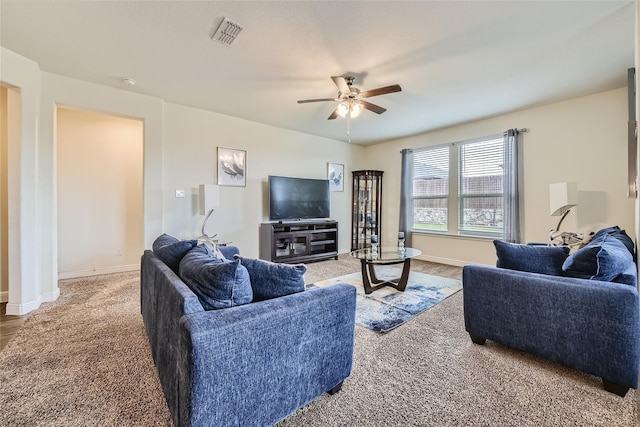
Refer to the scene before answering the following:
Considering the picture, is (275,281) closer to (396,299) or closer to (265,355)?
(265,355)

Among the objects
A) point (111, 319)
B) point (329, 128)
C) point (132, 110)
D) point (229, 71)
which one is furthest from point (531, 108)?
point (111, 319)

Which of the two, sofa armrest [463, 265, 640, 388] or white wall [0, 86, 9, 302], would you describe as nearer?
sofa armrest [463, 265, 640, 388]

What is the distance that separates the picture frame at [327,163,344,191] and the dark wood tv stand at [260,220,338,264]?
3.14 feet

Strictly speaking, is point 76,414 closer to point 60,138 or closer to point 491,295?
point 491,295

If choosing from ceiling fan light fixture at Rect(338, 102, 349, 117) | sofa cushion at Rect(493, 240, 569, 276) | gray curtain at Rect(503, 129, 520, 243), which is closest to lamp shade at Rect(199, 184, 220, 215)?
ceiling fan light fixture at Rect(338, 102, 349, 117)

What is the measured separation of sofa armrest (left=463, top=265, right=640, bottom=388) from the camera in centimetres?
151

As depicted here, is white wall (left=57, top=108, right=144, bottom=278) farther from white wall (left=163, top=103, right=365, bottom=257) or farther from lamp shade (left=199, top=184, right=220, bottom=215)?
lamp shade (left=199, top=184, right=220, bottom=215)

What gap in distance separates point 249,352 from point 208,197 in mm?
3062

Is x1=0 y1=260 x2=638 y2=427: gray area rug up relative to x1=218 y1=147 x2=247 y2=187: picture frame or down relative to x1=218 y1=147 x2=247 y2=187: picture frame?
down

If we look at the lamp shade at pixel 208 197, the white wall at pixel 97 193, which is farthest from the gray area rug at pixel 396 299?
the white wall at pixel 97 193

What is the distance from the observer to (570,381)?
1.67 metres

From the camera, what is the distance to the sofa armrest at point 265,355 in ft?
3.35

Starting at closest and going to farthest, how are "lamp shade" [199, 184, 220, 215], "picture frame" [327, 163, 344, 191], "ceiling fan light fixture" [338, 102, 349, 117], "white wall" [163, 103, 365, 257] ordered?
"ceiling fan light fixture" [338, 102, 349, 117]
"lamp shade" [199, 184, 220, 215]
"white wall" [163, 103, 365, 257]
"picture frame" [327, 163, 344, 191]

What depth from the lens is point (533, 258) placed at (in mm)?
1973
